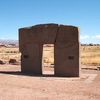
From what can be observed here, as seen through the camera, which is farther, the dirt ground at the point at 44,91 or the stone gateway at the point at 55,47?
the stone gateway at the point at 55,47

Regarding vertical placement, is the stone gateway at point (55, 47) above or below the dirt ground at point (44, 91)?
above

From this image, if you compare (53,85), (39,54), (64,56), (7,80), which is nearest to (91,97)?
(53,85)

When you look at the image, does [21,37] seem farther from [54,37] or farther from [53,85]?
[53,85]

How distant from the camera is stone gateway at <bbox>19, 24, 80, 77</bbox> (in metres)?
21.0

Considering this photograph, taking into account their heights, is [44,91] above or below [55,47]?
below

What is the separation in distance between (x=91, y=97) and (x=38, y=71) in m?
9.67

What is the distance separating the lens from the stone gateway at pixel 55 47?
68.8 ft

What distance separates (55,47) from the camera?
21625 mm

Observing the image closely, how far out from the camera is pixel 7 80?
18.2 m

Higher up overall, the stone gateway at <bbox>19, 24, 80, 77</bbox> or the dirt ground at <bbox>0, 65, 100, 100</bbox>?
the stone gateway at <bbox>19, 24, 80, 77</bbox>

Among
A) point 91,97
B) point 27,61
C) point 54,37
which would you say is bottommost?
point 91,97

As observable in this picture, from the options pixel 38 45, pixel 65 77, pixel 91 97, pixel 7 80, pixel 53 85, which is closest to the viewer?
pixel 91 97

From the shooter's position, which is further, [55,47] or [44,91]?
[55,47]

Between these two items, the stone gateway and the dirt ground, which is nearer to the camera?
the dirt ground
